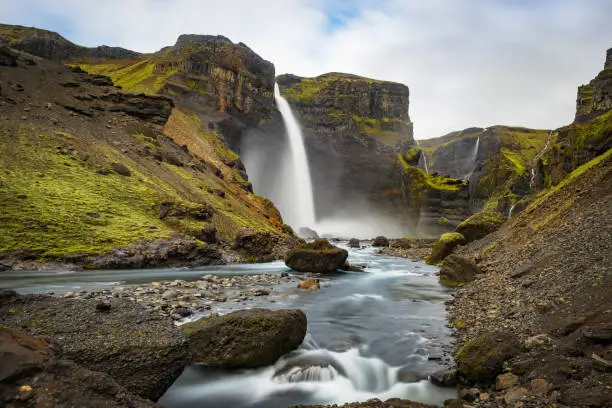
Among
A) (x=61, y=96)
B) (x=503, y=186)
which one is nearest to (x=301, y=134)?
(x=503, y=186)

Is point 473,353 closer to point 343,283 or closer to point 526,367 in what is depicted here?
point 526,367

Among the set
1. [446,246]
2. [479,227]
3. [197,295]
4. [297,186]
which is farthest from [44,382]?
[297,186]

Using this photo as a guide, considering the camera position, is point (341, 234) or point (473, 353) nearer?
point (473, 353)

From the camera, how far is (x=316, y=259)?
96.8ft

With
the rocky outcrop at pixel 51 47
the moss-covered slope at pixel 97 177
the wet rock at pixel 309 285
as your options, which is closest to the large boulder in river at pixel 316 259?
the wet rock at pixel 309 285

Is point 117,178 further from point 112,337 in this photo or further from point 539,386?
point 539,386

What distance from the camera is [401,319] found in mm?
15672

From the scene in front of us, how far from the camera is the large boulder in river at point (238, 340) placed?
9.75m

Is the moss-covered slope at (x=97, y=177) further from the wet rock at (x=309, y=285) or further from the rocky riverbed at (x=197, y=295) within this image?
the wet rock at (x=309, y=285)

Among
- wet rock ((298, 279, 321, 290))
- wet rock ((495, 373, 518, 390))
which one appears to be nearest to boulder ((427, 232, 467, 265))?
wet rock ((298, 279, 321, 290))

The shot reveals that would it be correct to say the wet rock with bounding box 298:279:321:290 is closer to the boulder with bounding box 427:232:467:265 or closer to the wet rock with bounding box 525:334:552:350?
the wet rock with bounding box 525:334:552:350

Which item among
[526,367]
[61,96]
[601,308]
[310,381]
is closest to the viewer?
[526,367]

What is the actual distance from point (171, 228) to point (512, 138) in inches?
6396

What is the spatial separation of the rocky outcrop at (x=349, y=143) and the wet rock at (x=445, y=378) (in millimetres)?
102131
